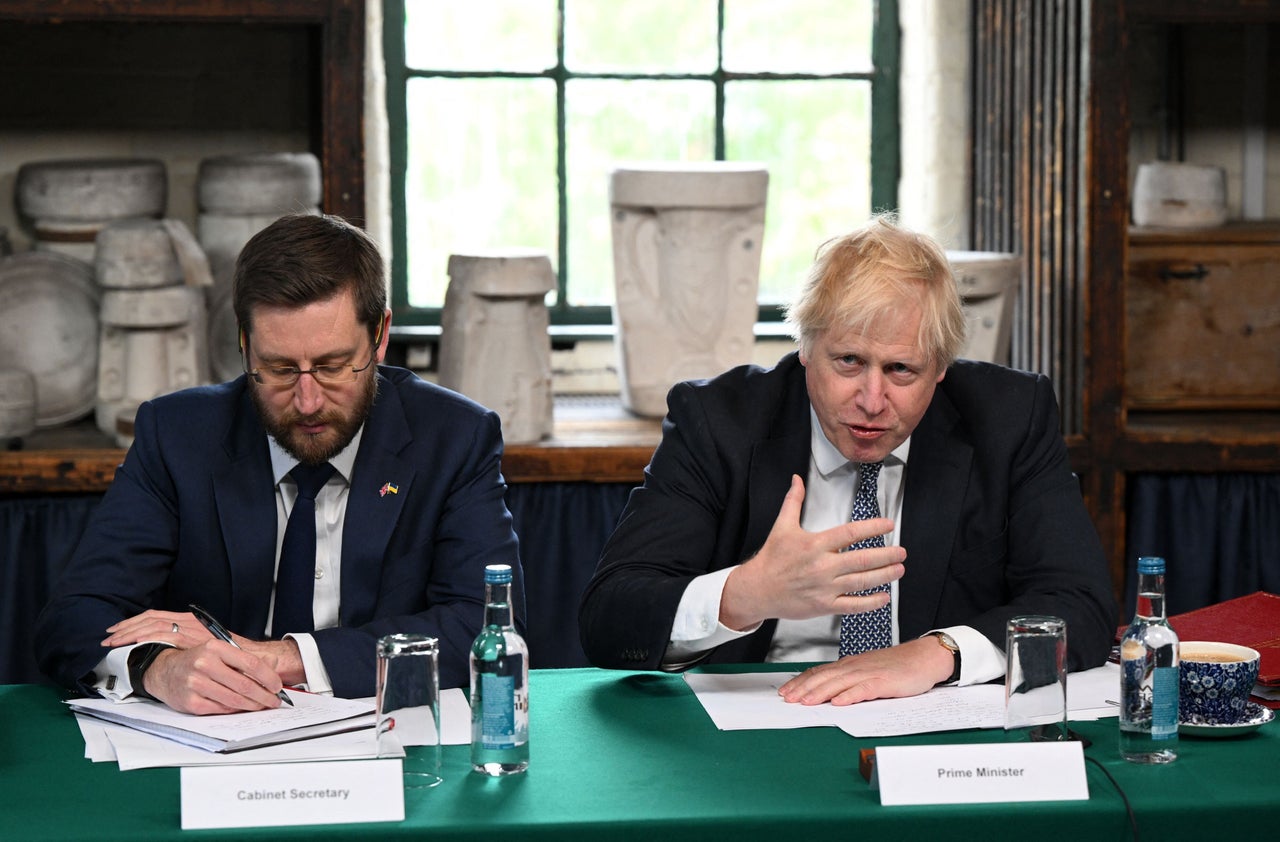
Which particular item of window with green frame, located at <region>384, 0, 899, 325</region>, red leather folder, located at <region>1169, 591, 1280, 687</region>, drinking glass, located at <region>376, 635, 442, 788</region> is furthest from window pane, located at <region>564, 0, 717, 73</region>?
drinking glass, located at <region>376, 635, 442, 788</region>

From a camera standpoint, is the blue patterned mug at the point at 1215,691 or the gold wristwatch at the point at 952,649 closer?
the blue patterned mug at the point at 1215,691

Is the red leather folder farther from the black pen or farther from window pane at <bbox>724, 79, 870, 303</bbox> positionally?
window pane at <bbox>724, 79, 870, 303</bbox>

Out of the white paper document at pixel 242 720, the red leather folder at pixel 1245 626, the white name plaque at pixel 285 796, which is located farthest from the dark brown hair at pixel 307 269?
the red leather folder at pixel 1245 626

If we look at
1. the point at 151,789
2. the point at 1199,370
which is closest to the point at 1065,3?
the point at 1199,370

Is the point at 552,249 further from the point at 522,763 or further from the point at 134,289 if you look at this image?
the point at 522,763

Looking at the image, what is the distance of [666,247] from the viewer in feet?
11.9

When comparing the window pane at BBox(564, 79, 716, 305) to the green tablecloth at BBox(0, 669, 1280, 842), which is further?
the window pane at BBox(564, 79, 716, 305)

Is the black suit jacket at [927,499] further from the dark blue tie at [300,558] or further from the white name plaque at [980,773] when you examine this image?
the white name plaque at [980,773]

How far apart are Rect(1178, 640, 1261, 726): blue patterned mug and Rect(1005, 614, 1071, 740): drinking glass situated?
0.15 m

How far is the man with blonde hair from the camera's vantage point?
2.00 metres

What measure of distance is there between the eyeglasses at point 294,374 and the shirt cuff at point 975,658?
2.78 feet

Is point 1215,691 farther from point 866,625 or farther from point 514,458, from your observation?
point 514,458

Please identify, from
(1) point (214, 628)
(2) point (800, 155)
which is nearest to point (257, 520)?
(1) point (214, 628)

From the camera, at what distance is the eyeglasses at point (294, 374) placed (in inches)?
85.1
